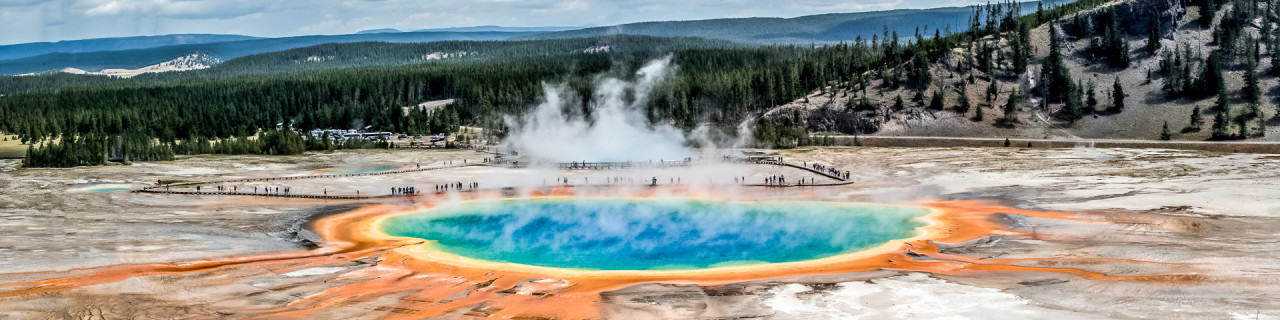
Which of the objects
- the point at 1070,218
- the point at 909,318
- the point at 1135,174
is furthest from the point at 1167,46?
the point at 909,318

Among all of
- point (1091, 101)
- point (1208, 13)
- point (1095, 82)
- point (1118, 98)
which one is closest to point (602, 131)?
point (1091, 101)

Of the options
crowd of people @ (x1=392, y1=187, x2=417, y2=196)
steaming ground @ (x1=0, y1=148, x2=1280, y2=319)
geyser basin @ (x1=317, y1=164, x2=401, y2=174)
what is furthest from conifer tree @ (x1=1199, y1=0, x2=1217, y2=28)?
crowd of people @ (x1=392, y1=187, x2=417, y2=196)

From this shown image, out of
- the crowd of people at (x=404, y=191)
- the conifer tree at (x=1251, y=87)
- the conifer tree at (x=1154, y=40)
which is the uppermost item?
the conifer tree at (x=1154, y=40)

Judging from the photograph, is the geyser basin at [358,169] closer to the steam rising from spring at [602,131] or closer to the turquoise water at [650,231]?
the steam rising from spring at [602,131]

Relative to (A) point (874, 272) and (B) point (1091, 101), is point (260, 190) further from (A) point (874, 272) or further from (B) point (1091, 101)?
(B) point (1091, 101)

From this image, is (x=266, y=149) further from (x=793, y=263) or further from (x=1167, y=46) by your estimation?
(x=1167, y=46)

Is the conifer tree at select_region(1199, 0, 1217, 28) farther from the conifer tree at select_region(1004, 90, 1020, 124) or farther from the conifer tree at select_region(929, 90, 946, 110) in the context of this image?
the conifer tree at select_region(929, 90, 946, 110)

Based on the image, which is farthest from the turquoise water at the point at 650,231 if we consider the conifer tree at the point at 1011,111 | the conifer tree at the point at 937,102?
the conifer tree at the point at 937,102
